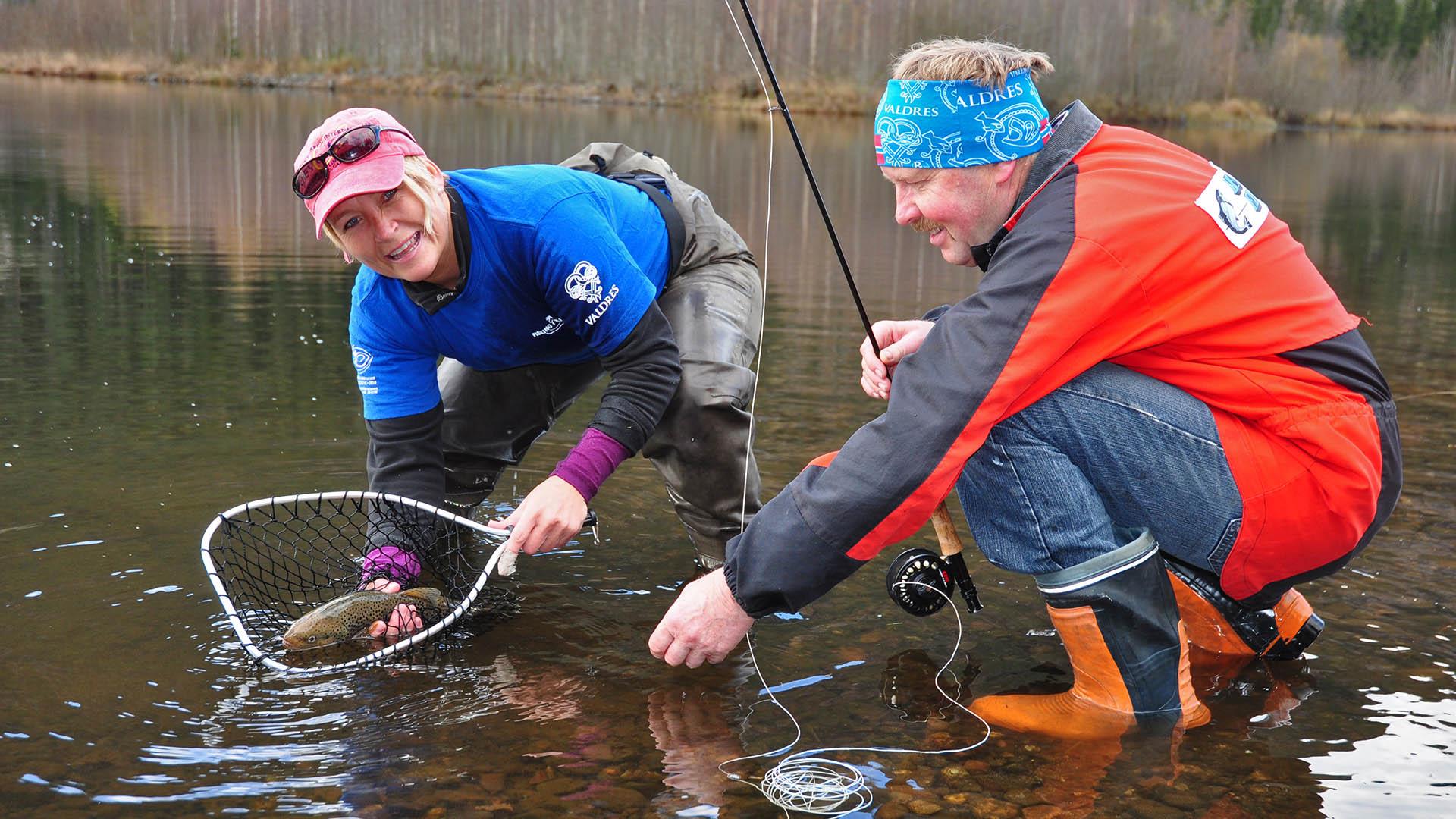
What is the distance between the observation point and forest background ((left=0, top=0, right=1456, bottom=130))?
38.9 m

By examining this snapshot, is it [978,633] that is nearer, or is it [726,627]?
[726,627]

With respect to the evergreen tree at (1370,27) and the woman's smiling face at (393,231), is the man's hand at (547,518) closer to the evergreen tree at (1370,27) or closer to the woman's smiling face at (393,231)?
the woman's smiling face at (393,231)

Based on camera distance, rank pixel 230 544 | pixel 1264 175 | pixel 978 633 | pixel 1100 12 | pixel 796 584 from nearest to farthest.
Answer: pixel 796 584, pixel 978 633, pixel 230 544, pixel 1264 175, pixel 1100 12

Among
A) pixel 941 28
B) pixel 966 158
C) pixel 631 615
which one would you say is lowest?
pixel 631 615

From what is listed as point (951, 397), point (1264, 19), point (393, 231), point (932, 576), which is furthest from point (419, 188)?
point (1264, 19)

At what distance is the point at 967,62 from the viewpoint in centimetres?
250

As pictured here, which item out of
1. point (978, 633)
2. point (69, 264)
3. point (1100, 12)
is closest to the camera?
point (978, 633)

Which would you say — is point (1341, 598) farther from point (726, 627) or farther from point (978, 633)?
point (726, 627)

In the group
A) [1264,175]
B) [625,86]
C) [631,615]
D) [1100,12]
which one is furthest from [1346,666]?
[1100,12]

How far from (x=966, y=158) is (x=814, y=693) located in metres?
1.26

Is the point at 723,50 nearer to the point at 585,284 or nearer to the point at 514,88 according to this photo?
the point at 514,88

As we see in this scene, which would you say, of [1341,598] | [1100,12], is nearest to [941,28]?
[1100,12]

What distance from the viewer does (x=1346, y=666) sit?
10.1ft

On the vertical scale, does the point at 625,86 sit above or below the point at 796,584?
above
